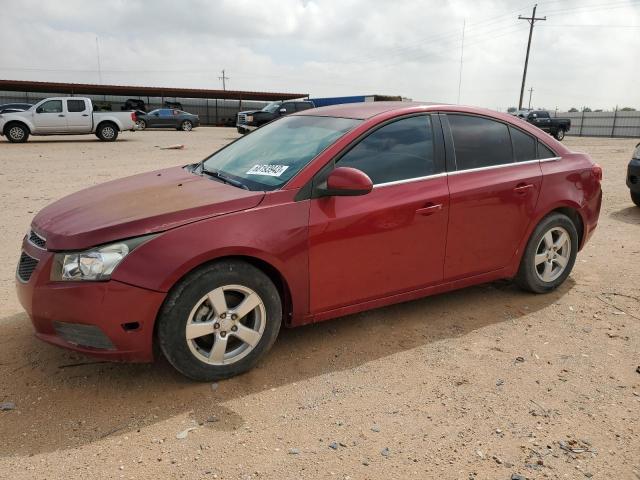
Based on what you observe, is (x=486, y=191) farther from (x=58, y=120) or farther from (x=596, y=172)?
(x=58, y=120)

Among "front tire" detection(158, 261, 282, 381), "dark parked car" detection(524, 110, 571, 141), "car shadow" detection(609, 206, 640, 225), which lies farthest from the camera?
"dark parked car" detection(524, 110, 571, 141)

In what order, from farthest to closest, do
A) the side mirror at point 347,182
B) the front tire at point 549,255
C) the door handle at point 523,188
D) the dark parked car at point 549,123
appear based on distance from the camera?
1. the dark parked car at point 549,123
2. the front tire at point 549,255
3. the door handle at point 523,188
4. the side mirror at point 347,182

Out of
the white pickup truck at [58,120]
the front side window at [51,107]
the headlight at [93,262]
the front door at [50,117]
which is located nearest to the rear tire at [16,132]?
the white pickup truck at [58,120]

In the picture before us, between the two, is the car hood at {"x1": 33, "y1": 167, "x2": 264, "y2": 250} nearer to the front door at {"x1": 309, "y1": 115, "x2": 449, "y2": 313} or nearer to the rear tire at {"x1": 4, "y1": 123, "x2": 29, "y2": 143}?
the front door at {"x1": 309, "y1": 115, "x2": 449, "y2": 313}

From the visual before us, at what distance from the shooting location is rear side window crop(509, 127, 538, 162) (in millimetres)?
4152

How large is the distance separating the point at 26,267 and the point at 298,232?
5.18 feet

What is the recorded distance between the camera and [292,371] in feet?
10.6

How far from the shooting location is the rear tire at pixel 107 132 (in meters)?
20.8

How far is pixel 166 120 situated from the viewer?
31641mm

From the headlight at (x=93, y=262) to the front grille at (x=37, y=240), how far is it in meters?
0.24

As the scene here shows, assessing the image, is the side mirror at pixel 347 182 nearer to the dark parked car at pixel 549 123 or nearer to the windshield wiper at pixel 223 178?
the windshield wiper at pixel 223 178

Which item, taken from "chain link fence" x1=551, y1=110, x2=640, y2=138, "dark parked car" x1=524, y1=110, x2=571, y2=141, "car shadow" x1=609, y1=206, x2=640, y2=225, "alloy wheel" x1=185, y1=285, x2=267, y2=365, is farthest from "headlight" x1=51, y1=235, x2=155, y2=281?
"chain link fence" x1=551, y1=110, x2=640, y2=138

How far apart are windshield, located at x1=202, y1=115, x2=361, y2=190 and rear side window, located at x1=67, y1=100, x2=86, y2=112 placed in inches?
726

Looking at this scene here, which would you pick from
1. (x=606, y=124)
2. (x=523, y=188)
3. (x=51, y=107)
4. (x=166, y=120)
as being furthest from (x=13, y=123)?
(x=606, y=124)
